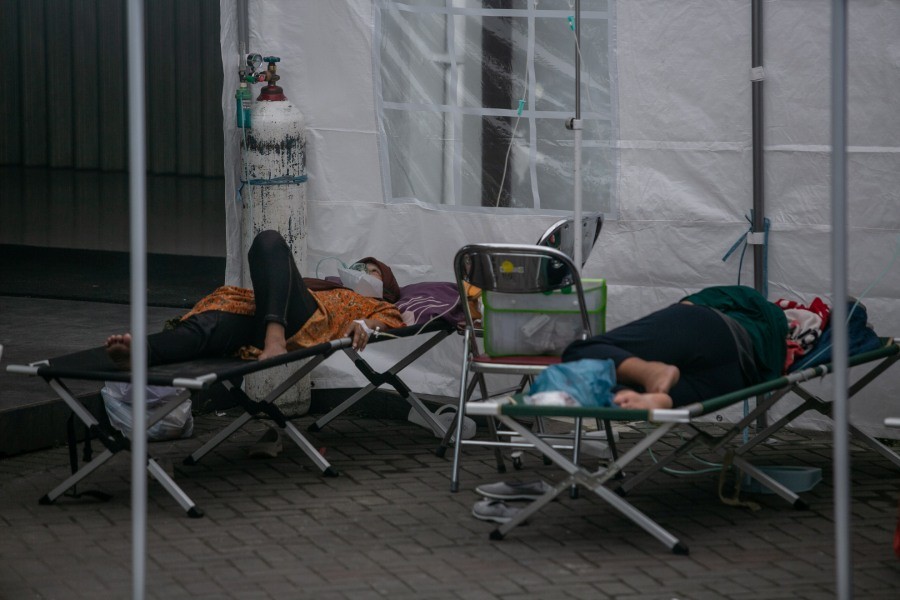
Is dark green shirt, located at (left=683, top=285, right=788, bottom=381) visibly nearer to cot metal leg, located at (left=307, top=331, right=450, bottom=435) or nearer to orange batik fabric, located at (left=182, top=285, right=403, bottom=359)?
cot metal leg, located at (left=307, top=331, right=450, bottom=435)

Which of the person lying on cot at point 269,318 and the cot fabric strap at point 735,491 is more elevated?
the person lying on cot at point 269,318

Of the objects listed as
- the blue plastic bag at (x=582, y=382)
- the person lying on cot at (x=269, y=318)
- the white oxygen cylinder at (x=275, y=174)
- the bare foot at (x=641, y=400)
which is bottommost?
the bare foot at (x=641, y=400)

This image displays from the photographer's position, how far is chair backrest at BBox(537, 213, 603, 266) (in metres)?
5.57

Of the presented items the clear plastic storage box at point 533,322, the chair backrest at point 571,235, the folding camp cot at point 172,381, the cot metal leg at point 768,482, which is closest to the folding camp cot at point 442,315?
the chair backrest at point 571,235

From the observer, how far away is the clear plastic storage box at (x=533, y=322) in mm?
A: 5328

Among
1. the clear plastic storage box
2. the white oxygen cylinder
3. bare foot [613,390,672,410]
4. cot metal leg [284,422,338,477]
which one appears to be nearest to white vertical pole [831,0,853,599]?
bare foot [613,390,672,410]

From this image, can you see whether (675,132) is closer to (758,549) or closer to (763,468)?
(763,468)

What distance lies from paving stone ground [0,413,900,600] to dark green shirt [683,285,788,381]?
1.86 ft

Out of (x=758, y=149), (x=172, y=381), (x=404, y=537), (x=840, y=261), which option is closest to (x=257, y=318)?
(x=172, y=381)

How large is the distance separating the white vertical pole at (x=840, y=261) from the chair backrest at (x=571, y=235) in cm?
222

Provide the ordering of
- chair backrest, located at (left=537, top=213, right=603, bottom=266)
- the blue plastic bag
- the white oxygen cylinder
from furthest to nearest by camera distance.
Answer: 1. the white oxygen cylinder
2. chair backrest, located at (left=537, top=213, right=603, bottom=266)
3. the blue plastic bag

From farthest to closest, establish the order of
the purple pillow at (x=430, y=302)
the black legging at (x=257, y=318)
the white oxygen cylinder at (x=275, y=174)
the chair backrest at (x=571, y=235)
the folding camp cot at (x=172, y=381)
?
the white oxygen cylinder at (x=275, y=174) < the purple pillow at (x=430, y=302) < the chair backrest at (x=571, y=235) < the black legging at (x=257, y=318) < the folding camp cot at (x=172, y=381)

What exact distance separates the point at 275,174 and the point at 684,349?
95.1 inches

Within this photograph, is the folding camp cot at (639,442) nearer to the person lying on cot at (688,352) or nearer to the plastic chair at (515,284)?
the person lying on cot at (688,352)
